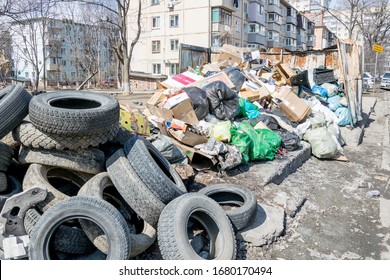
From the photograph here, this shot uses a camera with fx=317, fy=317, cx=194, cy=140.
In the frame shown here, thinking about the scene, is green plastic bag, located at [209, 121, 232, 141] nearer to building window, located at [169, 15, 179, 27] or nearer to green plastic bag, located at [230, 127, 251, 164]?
green plastic bag, located at [230, 127, 251, 164]

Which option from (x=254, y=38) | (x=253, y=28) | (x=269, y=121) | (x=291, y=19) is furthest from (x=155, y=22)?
(x=269, y=121)

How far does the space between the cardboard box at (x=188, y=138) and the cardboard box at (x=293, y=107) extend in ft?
10.1

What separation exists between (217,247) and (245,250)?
18.4 inches

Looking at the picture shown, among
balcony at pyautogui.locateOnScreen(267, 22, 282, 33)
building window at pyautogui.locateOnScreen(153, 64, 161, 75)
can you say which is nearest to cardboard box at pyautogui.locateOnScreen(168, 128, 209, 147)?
building window at pyautogui.locateOnScreen(153, 64, 161, 75)

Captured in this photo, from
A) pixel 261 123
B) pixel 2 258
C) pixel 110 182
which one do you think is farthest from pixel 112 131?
pixel 261 123

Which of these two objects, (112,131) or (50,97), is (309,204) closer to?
(112,131)

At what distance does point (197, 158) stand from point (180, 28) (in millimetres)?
29338

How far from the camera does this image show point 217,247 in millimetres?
2867

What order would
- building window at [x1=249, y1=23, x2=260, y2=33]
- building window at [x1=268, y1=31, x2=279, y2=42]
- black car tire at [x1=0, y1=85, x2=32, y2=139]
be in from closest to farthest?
1. black car tire at [x1=0, y1=85, x2=32, y2=139]
2. building window at [x1=249, y1=23, x2=260, y2=33]
3. building window at [x1=268, y1=31, x2=279, y2=42]

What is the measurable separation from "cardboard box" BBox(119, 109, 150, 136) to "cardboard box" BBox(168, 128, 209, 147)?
457 mm

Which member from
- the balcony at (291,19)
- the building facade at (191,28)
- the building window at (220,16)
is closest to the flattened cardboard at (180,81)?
the building facade at (191,28)

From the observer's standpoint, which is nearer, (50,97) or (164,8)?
(50,97)

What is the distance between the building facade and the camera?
99.7ft

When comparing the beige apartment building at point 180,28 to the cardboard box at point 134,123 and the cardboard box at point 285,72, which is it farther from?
the cardboard box at point 134,123
